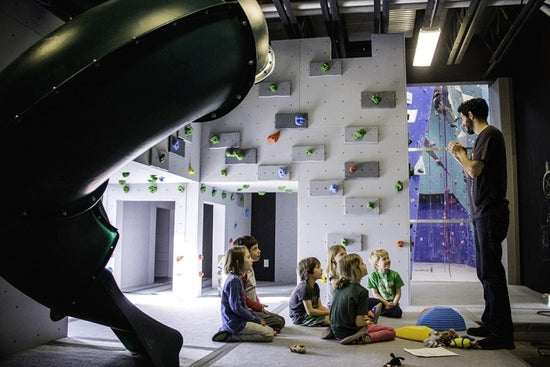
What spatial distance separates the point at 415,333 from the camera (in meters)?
4.39

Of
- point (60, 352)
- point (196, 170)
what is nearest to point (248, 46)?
point (60, 352)

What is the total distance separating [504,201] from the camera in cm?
372

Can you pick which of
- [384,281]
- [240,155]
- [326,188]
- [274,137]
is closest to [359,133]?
[326,188]

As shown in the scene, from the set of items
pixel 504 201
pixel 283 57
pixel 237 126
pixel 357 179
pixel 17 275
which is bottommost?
pixel 17 275

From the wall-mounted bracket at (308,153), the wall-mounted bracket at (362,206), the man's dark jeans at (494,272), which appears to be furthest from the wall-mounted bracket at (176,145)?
the man's dark jeans at (494,272)

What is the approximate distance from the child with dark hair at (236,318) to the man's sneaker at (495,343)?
1.79 meters

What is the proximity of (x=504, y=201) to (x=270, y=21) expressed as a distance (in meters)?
4.92

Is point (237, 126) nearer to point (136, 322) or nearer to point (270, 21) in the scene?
point (270, 21)

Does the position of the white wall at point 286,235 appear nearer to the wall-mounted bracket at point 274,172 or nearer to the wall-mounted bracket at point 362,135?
the wall-mounted bracket at point 274,172

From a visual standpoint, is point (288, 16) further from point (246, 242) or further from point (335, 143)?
point (246, 242)

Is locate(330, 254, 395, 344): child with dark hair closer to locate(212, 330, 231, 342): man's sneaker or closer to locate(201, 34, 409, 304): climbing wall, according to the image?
locate(212, 330, 231, 342): man's sneaker

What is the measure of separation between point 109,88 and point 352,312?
3.09m

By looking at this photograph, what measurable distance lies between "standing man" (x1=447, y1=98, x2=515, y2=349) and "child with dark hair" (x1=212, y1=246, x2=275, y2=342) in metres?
1.87

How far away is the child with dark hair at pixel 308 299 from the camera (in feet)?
16.4
